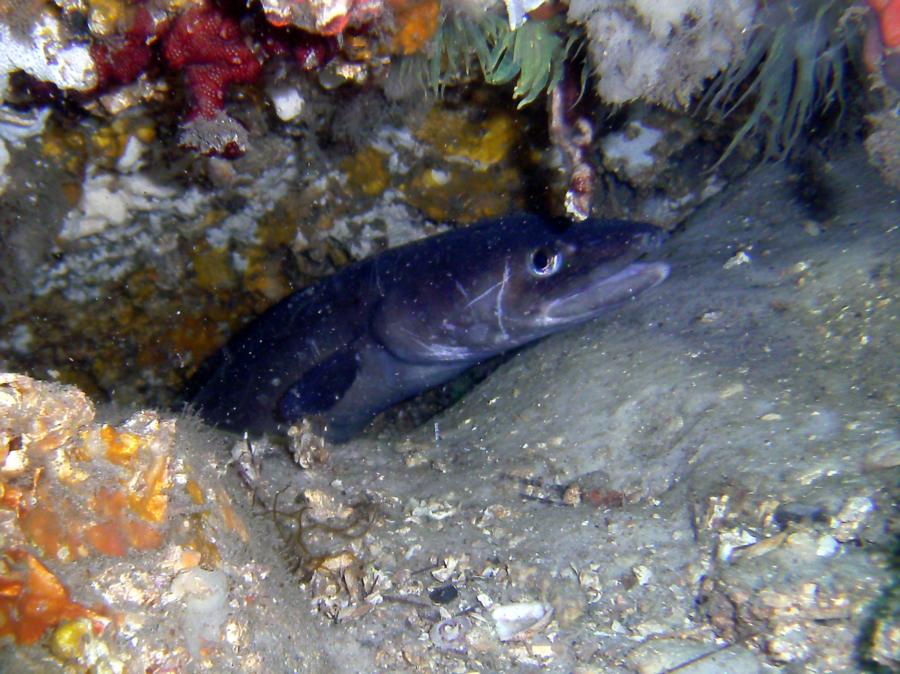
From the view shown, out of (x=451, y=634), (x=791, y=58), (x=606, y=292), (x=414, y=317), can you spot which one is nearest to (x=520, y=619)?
(x=451, y=634)

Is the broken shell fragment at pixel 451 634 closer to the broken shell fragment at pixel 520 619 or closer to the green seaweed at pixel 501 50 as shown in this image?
the broken shell fragment at pixel 520 619

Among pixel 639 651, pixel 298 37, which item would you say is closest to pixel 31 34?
pixel 298 37

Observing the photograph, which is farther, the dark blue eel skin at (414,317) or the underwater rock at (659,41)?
the dark blue eel skin at (414,317)

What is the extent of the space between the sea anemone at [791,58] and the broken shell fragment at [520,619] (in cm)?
270

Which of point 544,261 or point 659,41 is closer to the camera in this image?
point 659,41

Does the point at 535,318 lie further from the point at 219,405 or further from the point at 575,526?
the point at 219,405

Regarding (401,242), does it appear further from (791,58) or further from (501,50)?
(791,58)

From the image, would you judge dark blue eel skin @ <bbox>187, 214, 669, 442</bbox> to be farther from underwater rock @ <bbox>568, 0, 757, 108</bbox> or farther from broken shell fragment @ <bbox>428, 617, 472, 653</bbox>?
broken shell fragment @ <bbox>428, 617, 472, 653</bbox>

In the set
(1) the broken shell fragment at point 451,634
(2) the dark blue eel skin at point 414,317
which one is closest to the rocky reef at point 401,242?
(1) the broken shell fragment at point 451,634

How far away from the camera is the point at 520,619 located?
2164 mm

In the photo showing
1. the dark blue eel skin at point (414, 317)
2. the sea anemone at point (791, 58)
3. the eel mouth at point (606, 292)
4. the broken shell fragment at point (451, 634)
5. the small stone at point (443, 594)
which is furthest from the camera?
the dark blue eel skin at point (414, 317)

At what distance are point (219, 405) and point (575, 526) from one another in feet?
12.0

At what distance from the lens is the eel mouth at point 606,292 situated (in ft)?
11.8

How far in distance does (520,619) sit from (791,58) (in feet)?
11.4
